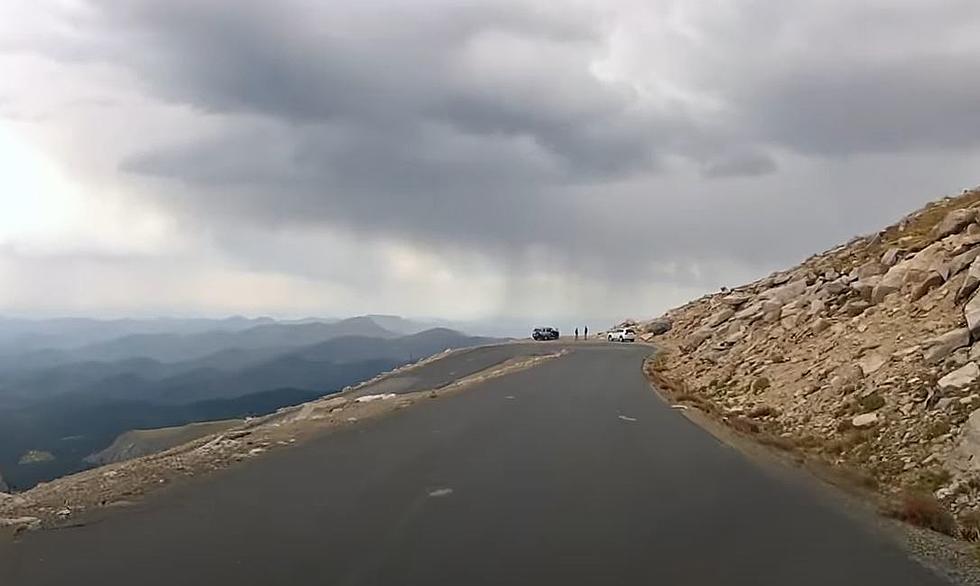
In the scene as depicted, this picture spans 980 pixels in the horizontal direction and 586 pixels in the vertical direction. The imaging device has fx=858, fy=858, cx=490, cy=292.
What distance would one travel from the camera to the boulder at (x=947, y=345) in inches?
712

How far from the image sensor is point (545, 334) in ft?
277

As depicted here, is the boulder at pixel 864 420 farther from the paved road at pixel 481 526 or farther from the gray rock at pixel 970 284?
the gray rock at pixel 970 284

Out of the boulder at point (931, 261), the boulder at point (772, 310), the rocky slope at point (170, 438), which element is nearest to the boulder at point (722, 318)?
the boulder at point (772, 310)

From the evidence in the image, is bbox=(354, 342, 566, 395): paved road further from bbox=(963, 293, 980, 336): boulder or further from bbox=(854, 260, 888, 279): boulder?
bbox=(963, 293, 980, 336): boulder

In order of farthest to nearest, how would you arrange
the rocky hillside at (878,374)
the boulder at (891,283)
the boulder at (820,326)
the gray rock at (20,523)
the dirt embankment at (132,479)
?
1. the boulder at (820,326)
2. the boulder at (891,283)
3. the rocky hillside at (878,374)
4. the dirt embankment at (132,479)
5. the gray rock at (20,523)

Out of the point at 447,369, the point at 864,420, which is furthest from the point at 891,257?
the point at 447,369

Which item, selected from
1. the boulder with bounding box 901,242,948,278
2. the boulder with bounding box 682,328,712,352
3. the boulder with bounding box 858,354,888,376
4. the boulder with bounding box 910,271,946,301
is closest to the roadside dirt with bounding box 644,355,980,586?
the boulder with bounding box 858,354,888,376

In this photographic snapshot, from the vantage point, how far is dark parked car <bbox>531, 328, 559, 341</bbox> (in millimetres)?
84188

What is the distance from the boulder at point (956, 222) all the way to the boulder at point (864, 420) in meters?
14.9

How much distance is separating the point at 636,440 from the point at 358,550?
1022 centimetres

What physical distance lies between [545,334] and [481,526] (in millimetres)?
73563

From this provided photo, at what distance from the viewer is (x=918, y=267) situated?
25.5 meters

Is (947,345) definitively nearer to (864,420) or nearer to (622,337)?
(864,420)

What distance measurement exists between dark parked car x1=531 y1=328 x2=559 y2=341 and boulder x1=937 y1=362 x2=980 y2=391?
67.6m
